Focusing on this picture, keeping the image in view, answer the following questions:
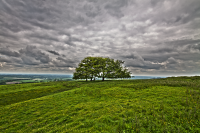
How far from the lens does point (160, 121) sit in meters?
8.66

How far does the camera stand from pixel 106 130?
8.07 m

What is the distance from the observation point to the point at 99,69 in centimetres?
5662

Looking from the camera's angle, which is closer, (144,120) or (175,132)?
(175,132)

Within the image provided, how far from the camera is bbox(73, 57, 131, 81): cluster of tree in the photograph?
56344 mm

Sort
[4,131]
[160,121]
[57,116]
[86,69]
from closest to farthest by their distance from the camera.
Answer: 1. [160,121]
2. [4,131]
3. [57,116]
4. [86,69]

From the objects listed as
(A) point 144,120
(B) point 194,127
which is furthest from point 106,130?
(B) point 194,127

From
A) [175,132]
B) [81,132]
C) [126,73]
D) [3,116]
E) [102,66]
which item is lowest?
[3,116]

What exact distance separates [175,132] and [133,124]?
320 cm

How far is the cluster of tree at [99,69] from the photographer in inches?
2218

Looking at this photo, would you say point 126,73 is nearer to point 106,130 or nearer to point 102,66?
point 102,66

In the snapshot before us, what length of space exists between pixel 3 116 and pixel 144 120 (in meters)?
20.7

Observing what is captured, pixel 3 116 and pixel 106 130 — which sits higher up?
pixel 106 130

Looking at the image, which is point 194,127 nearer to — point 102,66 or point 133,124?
point 133,124

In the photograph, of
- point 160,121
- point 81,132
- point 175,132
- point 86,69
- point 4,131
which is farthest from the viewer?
point 86,69
